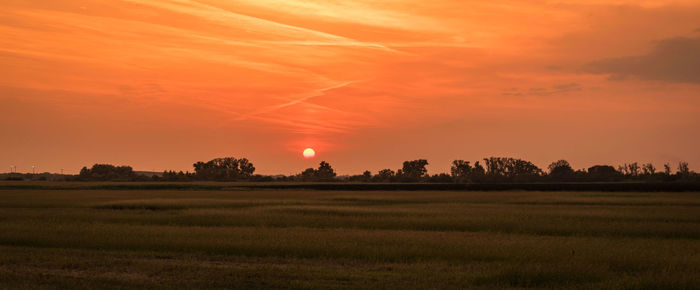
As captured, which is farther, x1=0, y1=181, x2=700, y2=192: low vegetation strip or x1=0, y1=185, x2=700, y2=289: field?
x1=0, y1=181, x2=700, y2=192: low vegetation strip

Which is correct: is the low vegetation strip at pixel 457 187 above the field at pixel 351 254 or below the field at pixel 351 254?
above

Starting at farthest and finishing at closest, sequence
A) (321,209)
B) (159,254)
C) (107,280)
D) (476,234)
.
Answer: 1. (321,209)
2. (476,234)
3. (159,254)
4. (107,280)

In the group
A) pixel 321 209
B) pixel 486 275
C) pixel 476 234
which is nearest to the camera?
pixel 486 275

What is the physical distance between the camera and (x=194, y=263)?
19.9 metres

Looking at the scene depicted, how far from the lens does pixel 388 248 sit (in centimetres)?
2334

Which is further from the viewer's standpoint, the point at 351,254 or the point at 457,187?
the point at 457,187

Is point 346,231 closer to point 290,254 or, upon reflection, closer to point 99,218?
point 290,254

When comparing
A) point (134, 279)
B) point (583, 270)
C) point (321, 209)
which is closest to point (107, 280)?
point (134, 279)

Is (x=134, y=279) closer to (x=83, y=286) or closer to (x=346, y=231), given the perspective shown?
(x=83, y=286)

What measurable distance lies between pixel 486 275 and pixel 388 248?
234 inches

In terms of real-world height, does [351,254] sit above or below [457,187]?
below

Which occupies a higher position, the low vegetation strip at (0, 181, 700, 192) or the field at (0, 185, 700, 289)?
the low vegetation strip at (0, 181, 700, 192)

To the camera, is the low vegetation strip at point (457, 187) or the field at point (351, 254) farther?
the low vegetation strip at point (457, 187)

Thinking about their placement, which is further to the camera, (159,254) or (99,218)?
(99,218)
